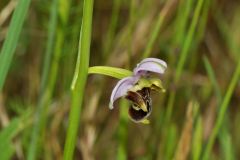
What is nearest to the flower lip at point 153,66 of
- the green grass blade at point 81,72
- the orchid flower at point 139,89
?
the orchid flower at point 139,89

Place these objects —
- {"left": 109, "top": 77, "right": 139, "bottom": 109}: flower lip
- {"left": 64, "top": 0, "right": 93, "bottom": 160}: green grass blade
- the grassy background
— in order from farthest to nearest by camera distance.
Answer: the grassy background
{"left": 109, "top": 77, "right": 139, "bottom": 109}: flower lip
{"left": 64, "top": 0, "right": 93, "bottom": 160}: green grass blade

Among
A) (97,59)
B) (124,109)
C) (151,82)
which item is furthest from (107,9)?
(151,82)

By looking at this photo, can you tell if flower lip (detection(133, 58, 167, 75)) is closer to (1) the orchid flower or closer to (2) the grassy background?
(1) the orchid flower

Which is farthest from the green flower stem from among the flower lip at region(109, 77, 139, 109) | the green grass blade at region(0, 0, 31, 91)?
the green grass blade at region(0, 0, 31, 91)

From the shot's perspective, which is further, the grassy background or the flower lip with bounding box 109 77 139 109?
the grassy background

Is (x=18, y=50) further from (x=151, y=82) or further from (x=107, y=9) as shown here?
(x=151, y=82)

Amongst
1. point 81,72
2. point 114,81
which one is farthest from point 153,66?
point 114,81

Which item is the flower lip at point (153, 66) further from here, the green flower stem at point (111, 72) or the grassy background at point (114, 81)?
the grassy background at point (114, 81)

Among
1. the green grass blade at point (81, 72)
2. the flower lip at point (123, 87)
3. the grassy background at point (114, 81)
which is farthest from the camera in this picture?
the grassy background at point (114, 81)
